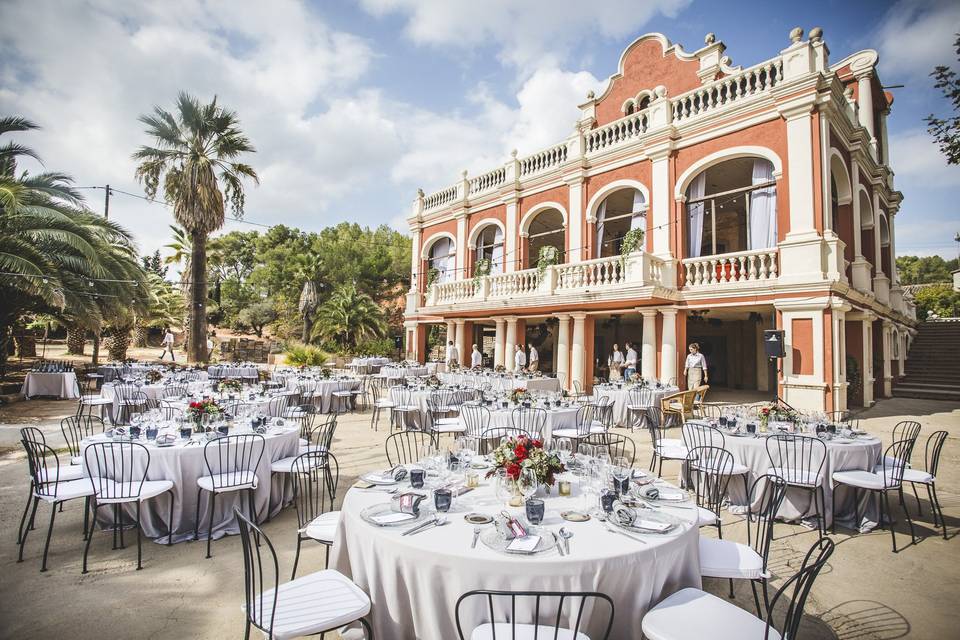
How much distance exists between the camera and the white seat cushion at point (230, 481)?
422 centimetres

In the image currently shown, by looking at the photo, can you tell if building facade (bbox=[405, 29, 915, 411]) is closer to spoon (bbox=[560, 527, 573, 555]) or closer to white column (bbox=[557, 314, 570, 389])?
white column (bbox=[557, 314, 570, 389])

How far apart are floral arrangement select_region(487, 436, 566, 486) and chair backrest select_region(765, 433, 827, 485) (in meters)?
3.00

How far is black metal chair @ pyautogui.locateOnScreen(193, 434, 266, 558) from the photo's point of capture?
168 inches

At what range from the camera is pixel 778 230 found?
10.9 meters

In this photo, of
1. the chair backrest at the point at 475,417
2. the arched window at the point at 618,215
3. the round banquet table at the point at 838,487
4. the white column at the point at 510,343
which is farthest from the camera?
the white column at the point at 510,343

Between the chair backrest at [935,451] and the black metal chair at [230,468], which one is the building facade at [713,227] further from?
the black metal chair at [230,468]

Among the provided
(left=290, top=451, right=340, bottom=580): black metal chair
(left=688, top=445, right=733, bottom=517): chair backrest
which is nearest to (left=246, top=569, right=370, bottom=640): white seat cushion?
(left=290, top=451, right=340, bottom=580): black metal chair

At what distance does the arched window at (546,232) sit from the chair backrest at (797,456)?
476 inches

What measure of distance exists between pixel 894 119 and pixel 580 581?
73.8 ft

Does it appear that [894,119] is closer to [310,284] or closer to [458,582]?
[458,582]

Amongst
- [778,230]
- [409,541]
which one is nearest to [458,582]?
[409,541]

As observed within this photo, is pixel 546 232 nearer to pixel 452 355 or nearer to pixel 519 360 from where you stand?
pixel 519 360

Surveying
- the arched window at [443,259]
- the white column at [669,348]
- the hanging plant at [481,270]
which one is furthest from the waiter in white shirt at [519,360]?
the arched window at [443,259]

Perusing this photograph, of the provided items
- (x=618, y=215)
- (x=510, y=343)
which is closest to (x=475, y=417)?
(x=510, y=343)
